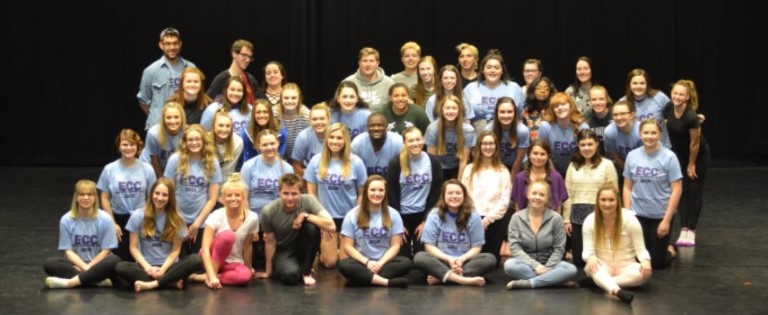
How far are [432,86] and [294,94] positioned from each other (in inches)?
40.4

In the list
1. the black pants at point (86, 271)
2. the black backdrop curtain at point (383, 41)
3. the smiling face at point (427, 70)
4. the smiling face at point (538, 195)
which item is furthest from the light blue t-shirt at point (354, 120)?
the black backdrop curtain at point (383, 41)

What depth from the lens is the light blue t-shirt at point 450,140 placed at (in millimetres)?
8109

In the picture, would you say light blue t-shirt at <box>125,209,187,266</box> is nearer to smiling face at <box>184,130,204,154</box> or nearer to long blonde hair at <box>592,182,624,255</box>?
smiling face at <box>184,130,204,154</box>

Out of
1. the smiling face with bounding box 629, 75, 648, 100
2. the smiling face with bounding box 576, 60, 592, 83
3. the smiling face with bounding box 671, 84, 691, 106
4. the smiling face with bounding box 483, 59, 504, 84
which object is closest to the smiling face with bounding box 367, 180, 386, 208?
the smiling face with bounding box 483, 59, 504, 84

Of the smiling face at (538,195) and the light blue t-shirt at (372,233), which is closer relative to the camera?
the smiling face at (538,195)

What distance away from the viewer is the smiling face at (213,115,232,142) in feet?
25.5

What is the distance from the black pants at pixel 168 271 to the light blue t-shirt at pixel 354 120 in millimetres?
1588

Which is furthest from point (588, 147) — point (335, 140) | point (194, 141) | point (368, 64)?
point (194, 141)

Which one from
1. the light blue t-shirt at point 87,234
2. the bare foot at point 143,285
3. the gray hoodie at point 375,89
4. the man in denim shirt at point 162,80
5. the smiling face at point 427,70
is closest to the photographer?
the bare foot at point 143,285

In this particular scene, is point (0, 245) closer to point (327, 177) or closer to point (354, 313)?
point (327, 177)

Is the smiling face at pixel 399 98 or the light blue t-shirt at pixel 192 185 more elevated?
the smiling face at pixel 399 98

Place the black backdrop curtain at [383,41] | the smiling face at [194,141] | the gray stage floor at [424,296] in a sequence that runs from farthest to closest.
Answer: the black backdrop curtain at [383,41] < the smiling face at [194,141] < the gray stage floor at [424,296]

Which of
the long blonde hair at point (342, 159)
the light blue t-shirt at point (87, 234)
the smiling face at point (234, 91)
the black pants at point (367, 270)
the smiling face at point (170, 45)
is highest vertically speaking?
the smiling face at point (170, 45)

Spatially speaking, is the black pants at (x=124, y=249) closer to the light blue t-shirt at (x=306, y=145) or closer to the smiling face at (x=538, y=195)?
the light blue t-shirt at (x=306, y=145)
